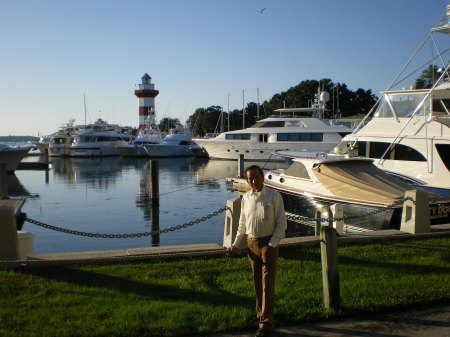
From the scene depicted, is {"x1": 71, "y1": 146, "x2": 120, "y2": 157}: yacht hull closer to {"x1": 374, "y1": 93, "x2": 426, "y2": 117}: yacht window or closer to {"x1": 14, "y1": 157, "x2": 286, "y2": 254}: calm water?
{"x1": 14, "y1": 157, "x2": 286, "y2": 254}: calm water

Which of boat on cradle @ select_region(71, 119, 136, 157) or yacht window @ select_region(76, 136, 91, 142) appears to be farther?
yacht window @ select_region(76, 136, 91, 142)

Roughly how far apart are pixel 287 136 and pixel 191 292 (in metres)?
47.8

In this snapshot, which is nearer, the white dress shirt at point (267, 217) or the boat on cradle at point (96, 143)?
the white dress shirt at point (267, 217)

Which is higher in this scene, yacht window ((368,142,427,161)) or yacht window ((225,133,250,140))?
yacht window ((225,133,250,140))

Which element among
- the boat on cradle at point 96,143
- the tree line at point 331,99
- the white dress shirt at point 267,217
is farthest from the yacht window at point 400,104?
the tree line at point 331,99

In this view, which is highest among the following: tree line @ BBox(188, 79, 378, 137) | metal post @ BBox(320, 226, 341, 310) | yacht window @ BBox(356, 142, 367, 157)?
tree line @ BBox(188, 79, 378, 137)

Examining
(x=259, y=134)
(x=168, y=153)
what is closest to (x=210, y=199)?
(x=259, y=134)

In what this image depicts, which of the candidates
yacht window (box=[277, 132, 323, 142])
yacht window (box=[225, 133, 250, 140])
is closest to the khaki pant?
yacht window (box=[277, 132, 323, 142])

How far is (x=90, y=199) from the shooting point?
27.8 metres

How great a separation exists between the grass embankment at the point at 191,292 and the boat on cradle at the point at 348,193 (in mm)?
3903

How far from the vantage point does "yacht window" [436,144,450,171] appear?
1769 centimetres

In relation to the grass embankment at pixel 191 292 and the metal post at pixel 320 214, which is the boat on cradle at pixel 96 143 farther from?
the grass embankment at pixel 191 292

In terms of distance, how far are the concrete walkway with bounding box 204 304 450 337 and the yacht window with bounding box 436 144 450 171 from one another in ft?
41.5

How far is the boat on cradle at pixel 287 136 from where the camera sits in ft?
172
